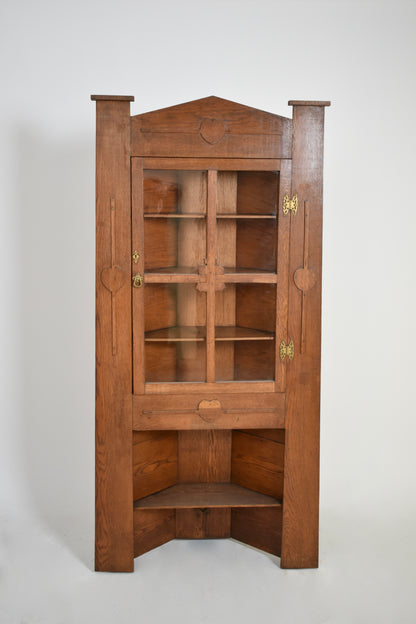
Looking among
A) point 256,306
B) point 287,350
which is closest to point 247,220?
point 256,306

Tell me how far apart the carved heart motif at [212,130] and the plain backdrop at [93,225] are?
2.96 feet

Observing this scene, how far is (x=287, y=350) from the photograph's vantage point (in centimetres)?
277

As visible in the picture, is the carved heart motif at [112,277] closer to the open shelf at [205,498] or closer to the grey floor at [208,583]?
the open shelf at [205,498]

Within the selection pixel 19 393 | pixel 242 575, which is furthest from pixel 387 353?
pixel 19 393

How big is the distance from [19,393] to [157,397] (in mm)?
1285

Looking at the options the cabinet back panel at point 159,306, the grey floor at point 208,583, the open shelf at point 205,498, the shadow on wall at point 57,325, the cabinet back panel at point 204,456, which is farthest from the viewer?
the shadow on wall at point 57,325

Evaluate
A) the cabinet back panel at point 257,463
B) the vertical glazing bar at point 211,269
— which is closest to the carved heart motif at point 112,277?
the vertical glazing bar at point 211,269

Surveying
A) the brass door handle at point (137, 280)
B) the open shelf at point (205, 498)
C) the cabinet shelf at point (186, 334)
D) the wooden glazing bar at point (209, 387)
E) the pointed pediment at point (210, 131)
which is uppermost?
the pointed pediment at point (210, 131)

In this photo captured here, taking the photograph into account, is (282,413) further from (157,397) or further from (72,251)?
(72,251)

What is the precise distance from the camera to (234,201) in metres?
2.74

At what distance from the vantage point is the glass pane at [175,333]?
2.75 m

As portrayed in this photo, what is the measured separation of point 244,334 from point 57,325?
1335 mm

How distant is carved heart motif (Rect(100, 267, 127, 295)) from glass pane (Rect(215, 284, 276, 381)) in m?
0.45

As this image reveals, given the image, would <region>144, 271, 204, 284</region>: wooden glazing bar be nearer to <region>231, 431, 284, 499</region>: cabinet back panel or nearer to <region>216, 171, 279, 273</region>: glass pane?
<region>216, 171, 279, 273</region>: glass pane
